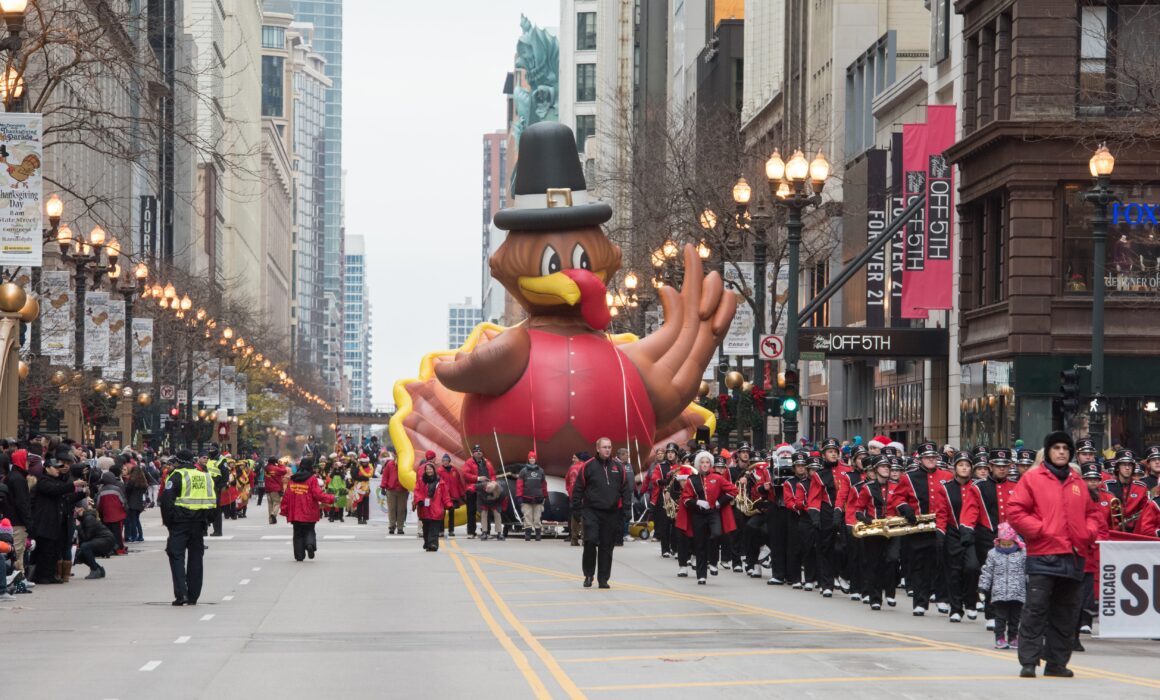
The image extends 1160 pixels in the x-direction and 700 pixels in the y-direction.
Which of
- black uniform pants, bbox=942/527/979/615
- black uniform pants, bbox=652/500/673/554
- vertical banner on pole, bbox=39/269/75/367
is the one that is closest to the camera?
black uniform pants, bbox=942/527/979/615

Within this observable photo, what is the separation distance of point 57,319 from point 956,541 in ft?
79.8

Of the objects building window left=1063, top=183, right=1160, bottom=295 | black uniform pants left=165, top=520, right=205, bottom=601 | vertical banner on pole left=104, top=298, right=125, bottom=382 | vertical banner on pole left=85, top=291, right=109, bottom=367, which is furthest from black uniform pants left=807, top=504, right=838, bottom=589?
vertical banner on pole left=104, top=298, right=125, bottom=382

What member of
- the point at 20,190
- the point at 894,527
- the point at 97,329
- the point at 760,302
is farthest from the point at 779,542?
the point at 97,329

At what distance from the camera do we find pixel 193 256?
411 feet

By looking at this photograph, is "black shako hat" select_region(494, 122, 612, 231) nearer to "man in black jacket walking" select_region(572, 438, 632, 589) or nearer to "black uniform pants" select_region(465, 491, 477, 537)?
"black uniform pants" select_region(465, 491, 477, 537)

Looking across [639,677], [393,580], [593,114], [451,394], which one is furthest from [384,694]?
[593,114]

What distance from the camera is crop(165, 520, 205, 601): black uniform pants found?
Answer: 2225cm

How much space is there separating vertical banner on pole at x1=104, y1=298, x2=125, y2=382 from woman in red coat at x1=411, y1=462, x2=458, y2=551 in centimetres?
1157

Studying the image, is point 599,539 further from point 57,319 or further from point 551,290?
point 57,319

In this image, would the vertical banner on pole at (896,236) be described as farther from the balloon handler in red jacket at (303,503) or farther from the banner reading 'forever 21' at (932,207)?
the balloon handler in red jacket at (303,503)

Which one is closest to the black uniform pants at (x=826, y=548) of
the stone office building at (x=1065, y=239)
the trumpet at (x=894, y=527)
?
the trumpet at (x=894, y=527)

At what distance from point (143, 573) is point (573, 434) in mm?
11277

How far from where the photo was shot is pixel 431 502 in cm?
3438

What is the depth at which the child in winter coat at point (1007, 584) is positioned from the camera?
674 inches
